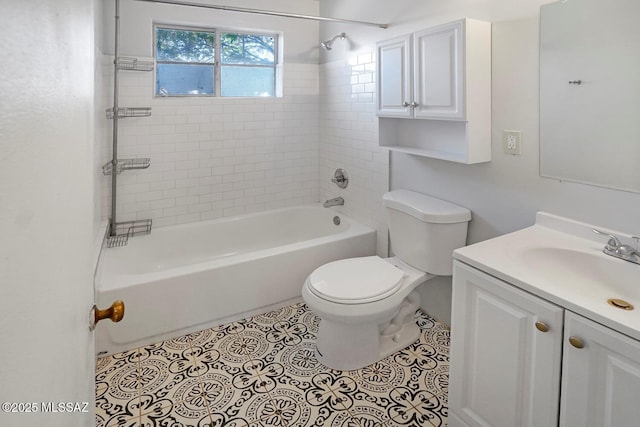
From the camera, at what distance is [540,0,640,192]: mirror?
4.85 ft

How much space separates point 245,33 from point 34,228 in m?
3.35

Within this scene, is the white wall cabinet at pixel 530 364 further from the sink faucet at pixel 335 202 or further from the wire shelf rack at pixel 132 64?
the wire shelf rack at pixel 132 64

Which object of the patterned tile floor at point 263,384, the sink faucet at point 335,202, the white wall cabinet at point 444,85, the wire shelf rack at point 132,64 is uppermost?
the wire shelf rack at point 132,64

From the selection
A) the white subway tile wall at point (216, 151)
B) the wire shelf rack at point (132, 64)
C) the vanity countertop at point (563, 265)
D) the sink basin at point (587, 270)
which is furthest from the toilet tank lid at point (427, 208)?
the wire shelf rack at point (132, 64)

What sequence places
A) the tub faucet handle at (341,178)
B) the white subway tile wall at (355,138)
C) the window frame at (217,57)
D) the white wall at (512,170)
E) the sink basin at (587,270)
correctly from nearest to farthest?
the sink basin at (587,270)
the white wall at (512,170)
the white subway tile wall at (355,138)
the window frame at (217,57)
the tub faucet handle at (341,178)

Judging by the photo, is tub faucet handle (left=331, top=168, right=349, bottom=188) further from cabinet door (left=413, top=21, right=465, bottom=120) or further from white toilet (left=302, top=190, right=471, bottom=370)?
cabinet door (left=413, top=21, right=465, bottom=120)

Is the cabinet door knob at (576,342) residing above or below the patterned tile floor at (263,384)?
above

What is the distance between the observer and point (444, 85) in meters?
2.00

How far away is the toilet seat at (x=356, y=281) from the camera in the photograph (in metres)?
2.01

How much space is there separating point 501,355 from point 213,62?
3.01 m

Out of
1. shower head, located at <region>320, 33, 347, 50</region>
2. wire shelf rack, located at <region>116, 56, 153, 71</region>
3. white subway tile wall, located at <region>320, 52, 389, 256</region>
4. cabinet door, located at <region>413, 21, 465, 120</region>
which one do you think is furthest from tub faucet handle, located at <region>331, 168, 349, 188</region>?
wire shelf rack, located at <region>116, 56, 153, 71</region>

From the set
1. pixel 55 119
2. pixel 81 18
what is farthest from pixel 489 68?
pixel 55 119

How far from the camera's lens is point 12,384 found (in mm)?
377

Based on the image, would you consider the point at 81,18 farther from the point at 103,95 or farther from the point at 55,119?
the point at 103,95
